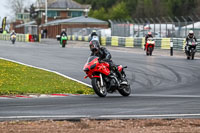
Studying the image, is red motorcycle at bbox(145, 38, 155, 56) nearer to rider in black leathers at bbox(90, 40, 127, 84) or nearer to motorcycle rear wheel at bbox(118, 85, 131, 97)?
motorcycle rear wheel at bbox(118, 85, 131, 97)

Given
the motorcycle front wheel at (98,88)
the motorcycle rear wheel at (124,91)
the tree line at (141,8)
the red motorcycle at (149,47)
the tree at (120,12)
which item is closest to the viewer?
the motorcycle front wheel at (98,88)

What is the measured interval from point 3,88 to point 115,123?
7.14 metres

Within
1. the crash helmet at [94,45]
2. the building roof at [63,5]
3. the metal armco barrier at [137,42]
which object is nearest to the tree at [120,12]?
the building roof at [63,5]

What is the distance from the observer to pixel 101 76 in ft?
45.6

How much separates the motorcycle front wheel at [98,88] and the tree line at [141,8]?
97.3m

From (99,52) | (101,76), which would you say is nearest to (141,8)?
(99,52)

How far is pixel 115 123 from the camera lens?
9094 mm

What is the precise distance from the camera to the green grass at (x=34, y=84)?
15453mm

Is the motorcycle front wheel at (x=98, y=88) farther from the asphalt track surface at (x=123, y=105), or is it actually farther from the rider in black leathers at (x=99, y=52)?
the rider in black leathers at (x=99, y=52)

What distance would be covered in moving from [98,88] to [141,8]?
11685 centimetres

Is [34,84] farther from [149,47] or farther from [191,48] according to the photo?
[149,47]

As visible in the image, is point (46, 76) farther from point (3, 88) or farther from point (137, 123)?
point (137, 123)

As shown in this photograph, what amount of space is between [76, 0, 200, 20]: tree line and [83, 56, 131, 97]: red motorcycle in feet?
319

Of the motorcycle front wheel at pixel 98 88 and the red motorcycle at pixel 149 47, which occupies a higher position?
the red motorcycle at pixel 149 47
